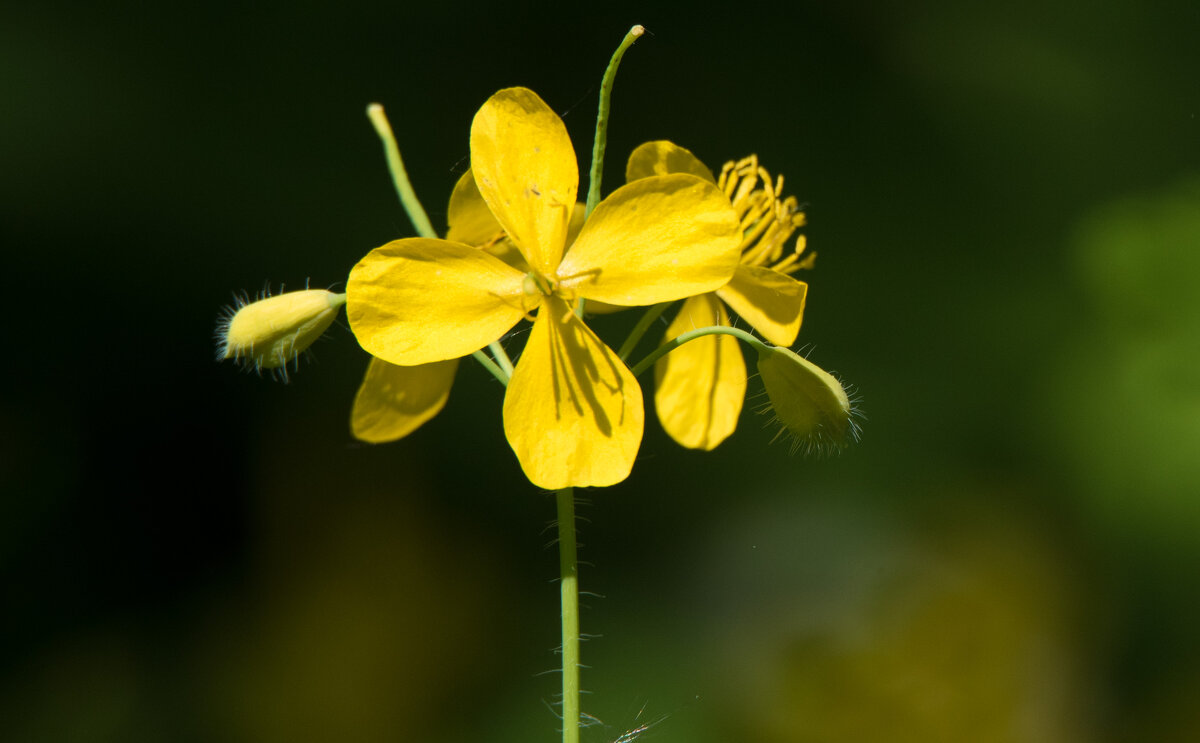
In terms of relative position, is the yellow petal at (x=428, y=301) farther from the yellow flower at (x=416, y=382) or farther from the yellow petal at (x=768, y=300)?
the yellow petal at (x=768, y=300)

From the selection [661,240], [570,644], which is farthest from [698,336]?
[570,644]

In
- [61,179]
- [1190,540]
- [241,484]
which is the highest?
[61,179]

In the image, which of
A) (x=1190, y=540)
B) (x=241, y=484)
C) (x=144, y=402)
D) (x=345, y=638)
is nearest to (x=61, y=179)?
(x=144, y=402)

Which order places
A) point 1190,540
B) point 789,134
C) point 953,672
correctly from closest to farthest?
point 1190,540, point 953,672, point 789,134

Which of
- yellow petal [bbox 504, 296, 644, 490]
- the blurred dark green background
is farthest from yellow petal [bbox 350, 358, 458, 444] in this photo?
the blurred dark green background

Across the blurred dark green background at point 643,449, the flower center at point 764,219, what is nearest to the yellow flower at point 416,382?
the flower center at point 764,219

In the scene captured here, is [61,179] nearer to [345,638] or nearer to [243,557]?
[243,557]

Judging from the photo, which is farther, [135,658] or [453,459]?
[453,459]
